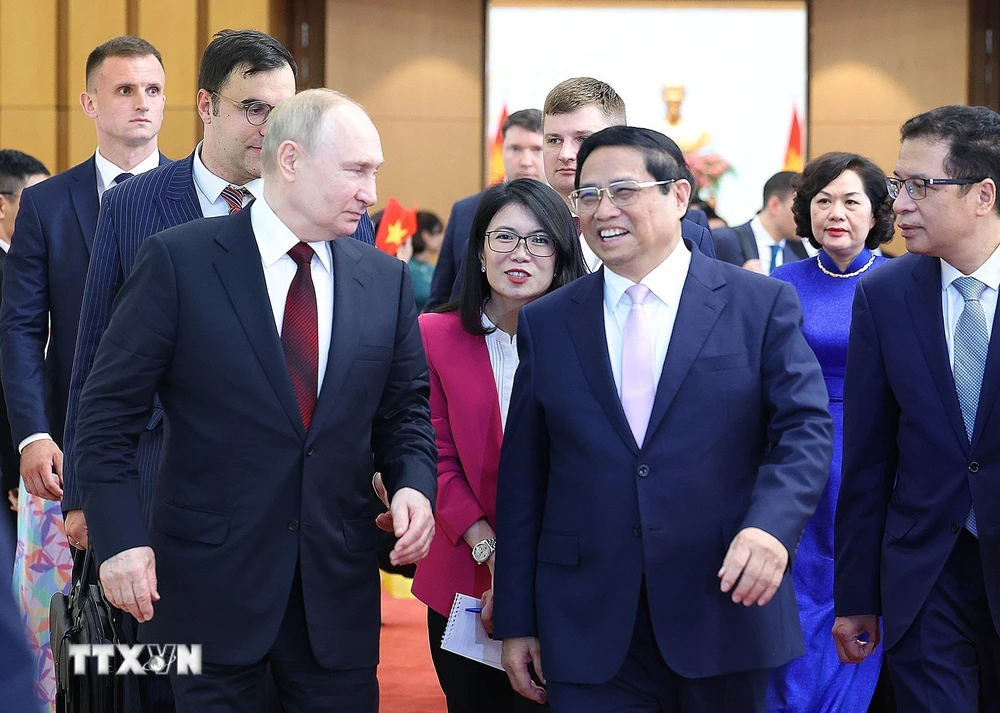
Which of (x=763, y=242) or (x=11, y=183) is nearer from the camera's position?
(x=11, y=183)

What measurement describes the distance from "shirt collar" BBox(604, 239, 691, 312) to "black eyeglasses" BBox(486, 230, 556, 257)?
596mm

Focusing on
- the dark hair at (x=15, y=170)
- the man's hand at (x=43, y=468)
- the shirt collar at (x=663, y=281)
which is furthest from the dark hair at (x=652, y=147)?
the dark hair at (x=15, y=170)

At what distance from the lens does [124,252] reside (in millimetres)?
3080

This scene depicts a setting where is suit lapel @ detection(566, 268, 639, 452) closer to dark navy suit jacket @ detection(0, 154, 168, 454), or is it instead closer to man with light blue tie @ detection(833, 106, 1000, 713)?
man with light blue tie @ detection(833, 106, 1000, 713)

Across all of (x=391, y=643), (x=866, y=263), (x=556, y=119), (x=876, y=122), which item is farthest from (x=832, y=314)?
(x=876, y=122)

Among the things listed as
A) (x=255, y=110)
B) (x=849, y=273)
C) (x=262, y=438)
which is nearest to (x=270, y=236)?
(x=262, y=438)

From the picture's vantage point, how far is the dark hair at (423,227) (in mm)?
9359

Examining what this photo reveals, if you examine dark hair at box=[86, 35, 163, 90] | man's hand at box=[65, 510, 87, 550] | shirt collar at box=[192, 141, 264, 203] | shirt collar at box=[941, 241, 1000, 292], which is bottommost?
man's hand at box=[65, 510, 87, 550]

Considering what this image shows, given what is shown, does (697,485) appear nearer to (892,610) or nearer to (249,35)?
(892,610)

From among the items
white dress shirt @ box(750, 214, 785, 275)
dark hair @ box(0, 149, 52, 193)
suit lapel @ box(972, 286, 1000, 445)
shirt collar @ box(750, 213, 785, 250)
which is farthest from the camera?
shirt collar @ box(750, 213, 785, 250)

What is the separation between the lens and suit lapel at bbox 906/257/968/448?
8.98 feet

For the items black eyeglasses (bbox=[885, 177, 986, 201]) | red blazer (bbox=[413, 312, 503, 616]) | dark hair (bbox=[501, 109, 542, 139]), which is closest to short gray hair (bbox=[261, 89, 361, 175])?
red blazer (bbox=[413, 312, 503, 616])

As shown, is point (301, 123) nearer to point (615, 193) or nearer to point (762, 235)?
point (615, 193)

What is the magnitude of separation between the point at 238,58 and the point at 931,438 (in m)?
1.84
